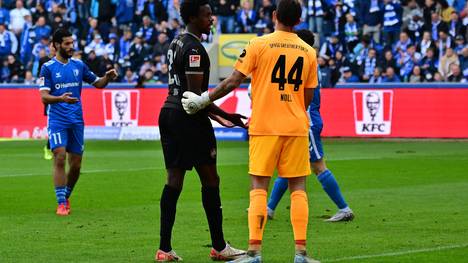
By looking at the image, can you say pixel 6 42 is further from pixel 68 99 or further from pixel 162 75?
pixel 68 99

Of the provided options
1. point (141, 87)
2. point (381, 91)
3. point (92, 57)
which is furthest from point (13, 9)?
point (381, 91)

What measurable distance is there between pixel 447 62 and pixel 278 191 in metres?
17.7

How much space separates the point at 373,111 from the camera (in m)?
29.0

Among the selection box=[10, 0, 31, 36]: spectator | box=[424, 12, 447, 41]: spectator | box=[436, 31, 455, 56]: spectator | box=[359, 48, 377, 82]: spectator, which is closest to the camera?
box=[436, 31, 455, 56]: spectator

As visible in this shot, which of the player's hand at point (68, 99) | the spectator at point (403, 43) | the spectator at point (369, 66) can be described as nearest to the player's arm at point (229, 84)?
the player's hand at point (68, 99)

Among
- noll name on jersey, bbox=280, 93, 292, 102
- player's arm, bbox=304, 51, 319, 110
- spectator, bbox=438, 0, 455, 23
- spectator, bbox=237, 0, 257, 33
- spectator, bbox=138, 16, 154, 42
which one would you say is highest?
player's arm, bbox=304, 51, 319, 110

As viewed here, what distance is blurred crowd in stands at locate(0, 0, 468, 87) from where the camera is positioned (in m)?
31.2

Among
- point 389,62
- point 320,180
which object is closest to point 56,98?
point 320,180

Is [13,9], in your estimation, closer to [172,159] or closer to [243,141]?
[243,141]

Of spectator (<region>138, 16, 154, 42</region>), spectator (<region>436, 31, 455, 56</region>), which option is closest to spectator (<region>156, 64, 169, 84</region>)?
spectator (<region>138, 16, 154, 42</region>)

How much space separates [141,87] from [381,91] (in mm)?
6968

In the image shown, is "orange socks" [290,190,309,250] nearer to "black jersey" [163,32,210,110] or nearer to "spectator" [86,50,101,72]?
"black jersey" [163,32,210,110]

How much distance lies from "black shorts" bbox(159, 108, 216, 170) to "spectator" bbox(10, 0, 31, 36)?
1164 inches

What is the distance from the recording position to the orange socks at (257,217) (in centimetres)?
948
